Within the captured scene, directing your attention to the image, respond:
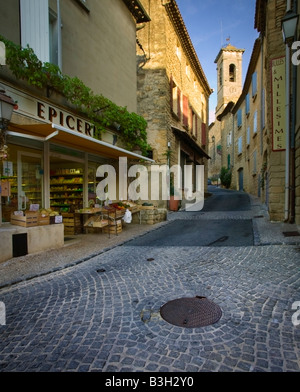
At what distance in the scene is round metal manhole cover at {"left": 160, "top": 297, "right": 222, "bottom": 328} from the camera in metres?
2.72

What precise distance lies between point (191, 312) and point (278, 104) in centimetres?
811

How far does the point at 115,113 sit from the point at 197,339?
7879 millimetres

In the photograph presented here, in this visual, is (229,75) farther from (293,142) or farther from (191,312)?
(191,312)

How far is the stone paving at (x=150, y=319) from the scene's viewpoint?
212 cm

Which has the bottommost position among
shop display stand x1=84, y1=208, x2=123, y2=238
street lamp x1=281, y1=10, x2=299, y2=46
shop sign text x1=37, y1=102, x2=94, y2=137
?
shop display stand x1=84, y1=208, x2=123, y2=238

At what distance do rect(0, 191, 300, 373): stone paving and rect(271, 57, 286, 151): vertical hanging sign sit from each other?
5104 millimetres

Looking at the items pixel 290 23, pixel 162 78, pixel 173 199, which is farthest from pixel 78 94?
pixel 173 199

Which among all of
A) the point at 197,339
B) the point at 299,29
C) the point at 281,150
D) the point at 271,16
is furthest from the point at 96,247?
the point at 271,16

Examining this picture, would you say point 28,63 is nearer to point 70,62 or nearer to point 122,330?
point 70,62

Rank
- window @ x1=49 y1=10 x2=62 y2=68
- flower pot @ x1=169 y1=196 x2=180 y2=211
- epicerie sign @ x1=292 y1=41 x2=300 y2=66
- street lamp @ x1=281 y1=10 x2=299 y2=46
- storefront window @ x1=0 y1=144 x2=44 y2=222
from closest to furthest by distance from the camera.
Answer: storefront window @ x1=0 y1=144 x2=44 y2=222 → street lamp @ x1=281 y1=10 x2=299 y2=46 → window @ x1=49 y1=10 x2=62 y2=68 → epicerie sign @ x1=292 y1=41 x2=300 y2=66 → flower pot @ x1=169 y1=196 x2=180 y2=211

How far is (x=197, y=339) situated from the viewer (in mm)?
2414

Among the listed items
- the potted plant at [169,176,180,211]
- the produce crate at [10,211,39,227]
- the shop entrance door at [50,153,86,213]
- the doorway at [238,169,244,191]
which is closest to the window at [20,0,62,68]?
the shop entrance door at [50,153,86,213]

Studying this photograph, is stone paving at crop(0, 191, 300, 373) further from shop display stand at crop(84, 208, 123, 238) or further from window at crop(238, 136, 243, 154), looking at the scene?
window at crop(238, 136, 243, 154)

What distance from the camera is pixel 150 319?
110 inches
